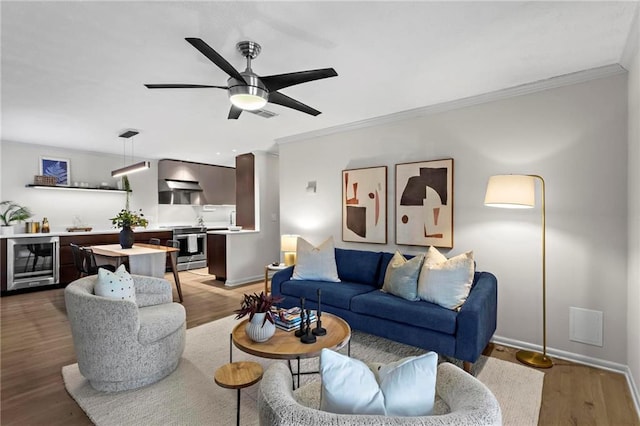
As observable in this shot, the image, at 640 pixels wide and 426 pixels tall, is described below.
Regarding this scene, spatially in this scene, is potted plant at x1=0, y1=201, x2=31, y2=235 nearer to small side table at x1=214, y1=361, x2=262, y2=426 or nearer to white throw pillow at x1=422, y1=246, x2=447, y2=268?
small side table at x1=214, y1=361, x2=262, y2=426

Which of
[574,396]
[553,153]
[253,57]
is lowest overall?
[574,396]

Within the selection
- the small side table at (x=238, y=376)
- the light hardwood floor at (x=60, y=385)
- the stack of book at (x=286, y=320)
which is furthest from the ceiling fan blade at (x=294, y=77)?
the light hardwood floor at (x=60, y=385)

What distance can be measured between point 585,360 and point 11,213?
26.2ft

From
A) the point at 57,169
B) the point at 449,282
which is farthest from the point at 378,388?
the point at 57,169

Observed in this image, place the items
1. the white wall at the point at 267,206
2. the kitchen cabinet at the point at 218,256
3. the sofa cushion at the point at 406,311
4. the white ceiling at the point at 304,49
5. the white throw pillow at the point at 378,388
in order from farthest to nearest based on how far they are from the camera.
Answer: the white wall at the point at 267,206 < the kitchen cabinet at the point at 218,256 < the sofa cushion at the point at 406,311 < the white ceiling at the point at 304,49 < the white throw pillow at the point at 378,388

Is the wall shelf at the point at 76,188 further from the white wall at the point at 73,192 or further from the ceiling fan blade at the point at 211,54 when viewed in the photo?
the ceiling fan blade at the point at 211,54

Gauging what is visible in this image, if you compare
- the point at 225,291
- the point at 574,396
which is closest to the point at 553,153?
the point at 574,396

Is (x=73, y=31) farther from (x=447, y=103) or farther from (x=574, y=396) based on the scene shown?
(x=574, y=396)

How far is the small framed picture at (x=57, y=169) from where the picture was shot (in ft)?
18.6

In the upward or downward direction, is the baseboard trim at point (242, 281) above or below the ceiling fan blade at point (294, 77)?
below

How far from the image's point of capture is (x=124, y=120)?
412cm

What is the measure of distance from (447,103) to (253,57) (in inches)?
86.1

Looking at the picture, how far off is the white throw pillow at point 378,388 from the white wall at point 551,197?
257 cm

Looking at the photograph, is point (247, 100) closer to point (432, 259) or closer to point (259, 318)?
point (259, 318)
